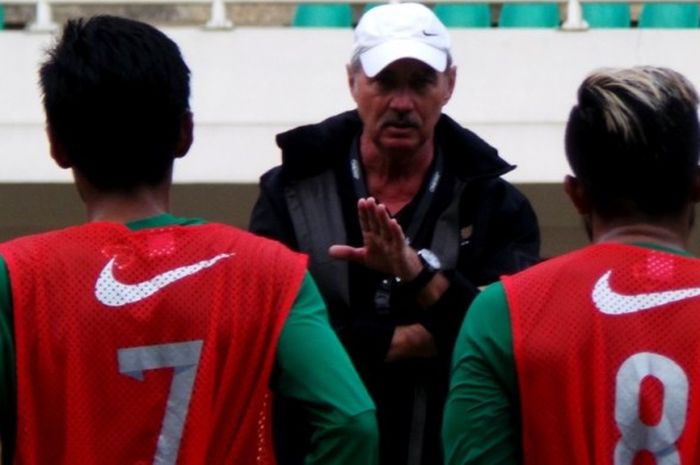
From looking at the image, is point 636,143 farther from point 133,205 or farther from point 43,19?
point 43,19

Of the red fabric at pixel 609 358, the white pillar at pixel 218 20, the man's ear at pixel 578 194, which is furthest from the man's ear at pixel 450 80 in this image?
the white pillar at pixel 218 20

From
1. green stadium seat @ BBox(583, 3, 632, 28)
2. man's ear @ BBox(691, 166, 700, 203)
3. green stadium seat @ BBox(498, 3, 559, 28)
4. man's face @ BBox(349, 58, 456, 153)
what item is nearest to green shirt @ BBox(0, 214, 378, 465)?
man's ear @ BBox(691, 166, 700, 203)

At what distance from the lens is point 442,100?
3895 mm

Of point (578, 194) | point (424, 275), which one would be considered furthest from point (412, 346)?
point (578, 194)

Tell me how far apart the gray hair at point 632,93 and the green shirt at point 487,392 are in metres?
0.25

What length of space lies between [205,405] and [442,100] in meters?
1.31

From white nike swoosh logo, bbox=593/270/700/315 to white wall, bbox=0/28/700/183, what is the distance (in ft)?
16.8

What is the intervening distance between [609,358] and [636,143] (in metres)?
0.27

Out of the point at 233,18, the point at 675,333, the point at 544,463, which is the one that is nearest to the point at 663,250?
the point at 675,333

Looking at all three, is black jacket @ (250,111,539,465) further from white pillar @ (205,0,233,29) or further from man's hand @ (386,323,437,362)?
white pillar @ (205,0,233,29)

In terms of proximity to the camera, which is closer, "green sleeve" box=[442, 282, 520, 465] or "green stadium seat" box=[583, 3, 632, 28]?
"green sleeve" box=[442, 282, 520, 465]

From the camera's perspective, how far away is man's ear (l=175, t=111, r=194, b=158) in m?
2.83

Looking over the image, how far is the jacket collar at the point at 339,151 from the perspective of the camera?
12.4ft

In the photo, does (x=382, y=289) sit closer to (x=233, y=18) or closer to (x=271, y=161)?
(x=271, y=161)
